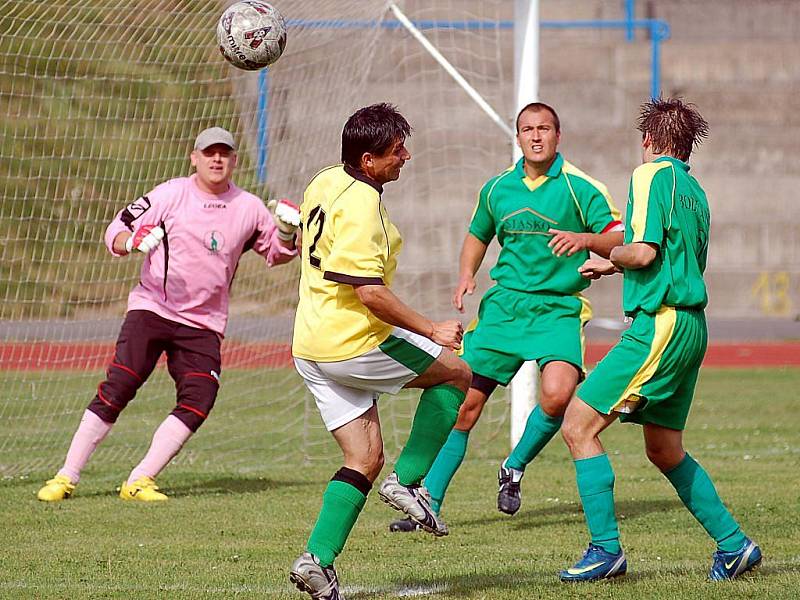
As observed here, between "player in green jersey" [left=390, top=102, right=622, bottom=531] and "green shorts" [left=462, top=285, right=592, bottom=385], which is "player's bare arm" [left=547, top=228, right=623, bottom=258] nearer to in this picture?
"player in green jersey" [left=390, top=102, right=622, bottom=531]

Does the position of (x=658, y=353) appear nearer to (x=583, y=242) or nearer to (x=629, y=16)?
(x=583, y=242)

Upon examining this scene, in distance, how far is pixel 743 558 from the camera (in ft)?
17.0

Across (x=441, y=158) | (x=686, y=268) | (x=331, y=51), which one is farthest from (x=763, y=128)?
(x=686, y=268)

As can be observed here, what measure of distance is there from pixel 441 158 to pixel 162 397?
363 inches

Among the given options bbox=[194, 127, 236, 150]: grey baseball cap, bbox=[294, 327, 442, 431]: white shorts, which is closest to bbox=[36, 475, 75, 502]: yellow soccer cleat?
bbox=[194, 127, 236, 150]: grey baseball cap

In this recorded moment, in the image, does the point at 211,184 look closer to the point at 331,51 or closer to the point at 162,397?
the point at 331,51

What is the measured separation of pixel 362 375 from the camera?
475cm

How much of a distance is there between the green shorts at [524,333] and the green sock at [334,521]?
2.20m

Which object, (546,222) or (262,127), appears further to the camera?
(262,127)

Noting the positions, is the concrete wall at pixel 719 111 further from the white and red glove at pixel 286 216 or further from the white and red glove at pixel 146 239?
the white and red glove at pixel 286 216

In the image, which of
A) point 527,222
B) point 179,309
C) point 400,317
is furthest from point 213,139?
point 400,317

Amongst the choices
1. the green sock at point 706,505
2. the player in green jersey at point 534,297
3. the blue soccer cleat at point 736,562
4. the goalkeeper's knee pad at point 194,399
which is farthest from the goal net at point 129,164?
the blue soccer cleat at point 736,562

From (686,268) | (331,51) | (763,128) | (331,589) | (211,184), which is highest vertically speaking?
(763,128)

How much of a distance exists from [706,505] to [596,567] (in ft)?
1.76
